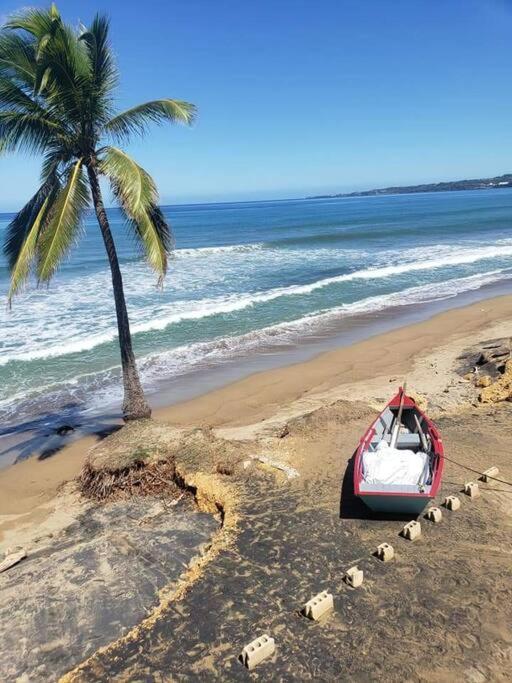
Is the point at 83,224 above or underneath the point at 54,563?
above

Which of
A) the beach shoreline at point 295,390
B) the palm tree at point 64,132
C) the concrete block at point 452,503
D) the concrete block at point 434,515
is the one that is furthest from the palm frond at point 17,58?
the concrete block at point 452,503

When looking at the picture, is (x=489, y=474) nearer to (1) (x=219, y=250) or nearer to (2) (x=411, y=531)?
(2) (x=411, y=531)

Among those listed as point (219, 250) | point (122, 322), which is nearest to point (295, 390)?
point (122, 322)

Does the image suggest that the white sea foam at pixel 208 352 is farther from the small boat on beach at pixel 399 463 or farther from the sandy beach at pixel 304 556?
the small boat on beach at pixel 399 463

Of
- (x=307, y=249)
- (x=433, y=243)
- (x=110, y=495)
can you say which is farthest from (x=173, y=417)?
(x=433, y=243)

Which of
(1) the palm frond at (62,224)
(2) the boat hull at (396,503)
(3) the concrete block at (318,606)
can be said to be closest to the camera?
(3) the concrete block at (318,606)

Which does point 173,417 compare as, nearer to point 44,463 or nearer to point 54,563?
point 44,463
